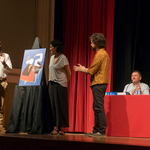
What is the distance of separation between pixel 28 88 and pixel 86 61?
7.91 feet

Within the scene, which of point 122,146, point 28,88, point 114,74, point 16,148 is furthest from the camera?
point 114,74

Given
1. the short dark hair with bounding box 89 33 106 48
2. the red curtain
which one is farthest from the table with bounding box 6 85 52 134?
the red curtain

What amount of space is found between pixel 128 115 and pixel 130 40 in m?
1.68

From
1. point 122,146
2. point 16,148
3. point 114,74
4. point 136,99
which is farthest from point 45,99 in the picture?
point 114,74

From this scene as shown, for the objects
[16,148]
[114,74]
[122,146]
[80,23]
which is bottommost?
[16,148]

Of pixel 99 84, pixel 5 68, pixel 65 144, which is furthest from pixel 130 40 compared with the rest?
pixel 65 144

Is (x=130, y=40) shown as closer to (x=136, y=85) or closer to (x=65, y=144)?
(x=136, y=85)

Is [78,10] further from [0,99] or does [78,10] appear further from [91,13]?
[0,99]

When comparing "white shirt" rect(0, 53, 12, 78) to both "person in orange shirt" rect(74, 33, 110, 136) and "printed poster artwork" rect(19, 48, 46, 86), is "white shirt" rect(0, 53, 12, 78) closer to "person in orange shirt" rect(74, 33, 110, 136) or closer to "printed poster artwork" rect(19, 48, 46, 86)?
"printed poster artwork" rect(19, 48, 46, 86)

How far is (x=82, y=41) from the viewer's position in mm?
5582

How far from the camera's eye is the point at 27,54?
3.57 metres

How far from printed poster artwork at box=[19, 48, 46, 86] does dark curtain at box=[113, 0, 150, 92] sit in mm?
2086

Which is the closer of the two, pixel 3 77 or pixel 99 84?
pixel 99 84

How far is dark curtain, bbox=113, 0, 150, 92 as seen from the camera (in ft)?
15.9
